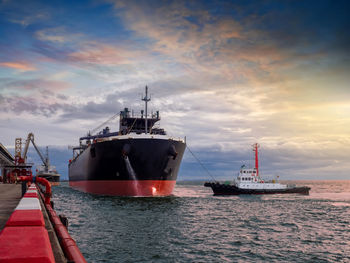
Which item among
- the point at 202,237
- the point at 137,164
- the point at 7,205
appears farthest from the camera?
the point at 137,164

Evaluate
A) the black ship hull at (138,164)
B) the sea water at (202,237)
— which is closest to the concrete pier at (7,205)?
the sea water at (202,237)

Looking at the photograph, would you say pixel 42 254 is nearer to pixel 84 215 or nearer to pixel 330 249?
pixel 330 249

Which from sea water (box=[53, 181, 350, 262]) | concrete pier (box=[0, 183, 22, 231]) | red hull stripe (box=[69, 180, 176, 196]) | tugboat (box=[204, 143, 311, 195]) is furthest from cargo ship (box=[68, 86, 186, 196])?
tugboat (box=[204, 143, 311, 195])

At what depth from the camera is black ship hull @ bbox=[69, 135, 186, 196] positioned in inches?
1341

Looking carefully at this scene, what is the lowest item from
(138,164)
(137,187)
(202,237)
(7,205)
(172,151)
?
(202,237)

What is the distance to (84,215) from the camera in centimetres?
2430

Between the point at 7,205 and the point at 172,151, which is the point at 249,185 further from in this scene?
the point at 7,205

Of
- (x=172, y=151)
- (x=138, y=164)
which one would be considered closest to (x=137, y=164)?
(x=138, y=164)

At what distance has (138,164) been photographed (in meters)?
34.0

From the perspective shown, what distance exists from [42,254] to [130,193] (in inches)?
1255

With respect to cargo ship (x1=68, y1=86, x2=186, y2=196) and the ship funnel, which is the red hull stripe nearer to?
cargo ship (x1=68, y1=86, x2=186, y2=196)

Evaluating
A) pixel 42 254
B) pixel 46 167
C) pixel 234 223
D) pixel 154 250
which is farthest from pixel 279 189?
pixel 46 167

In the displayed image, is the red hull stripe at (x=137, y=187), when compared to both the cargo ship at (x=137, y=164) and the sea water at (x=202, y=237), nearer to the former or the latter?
the cargo ship at (x=137, y=164)

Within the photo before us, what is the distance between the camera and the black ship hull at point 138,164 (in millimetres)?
34062
